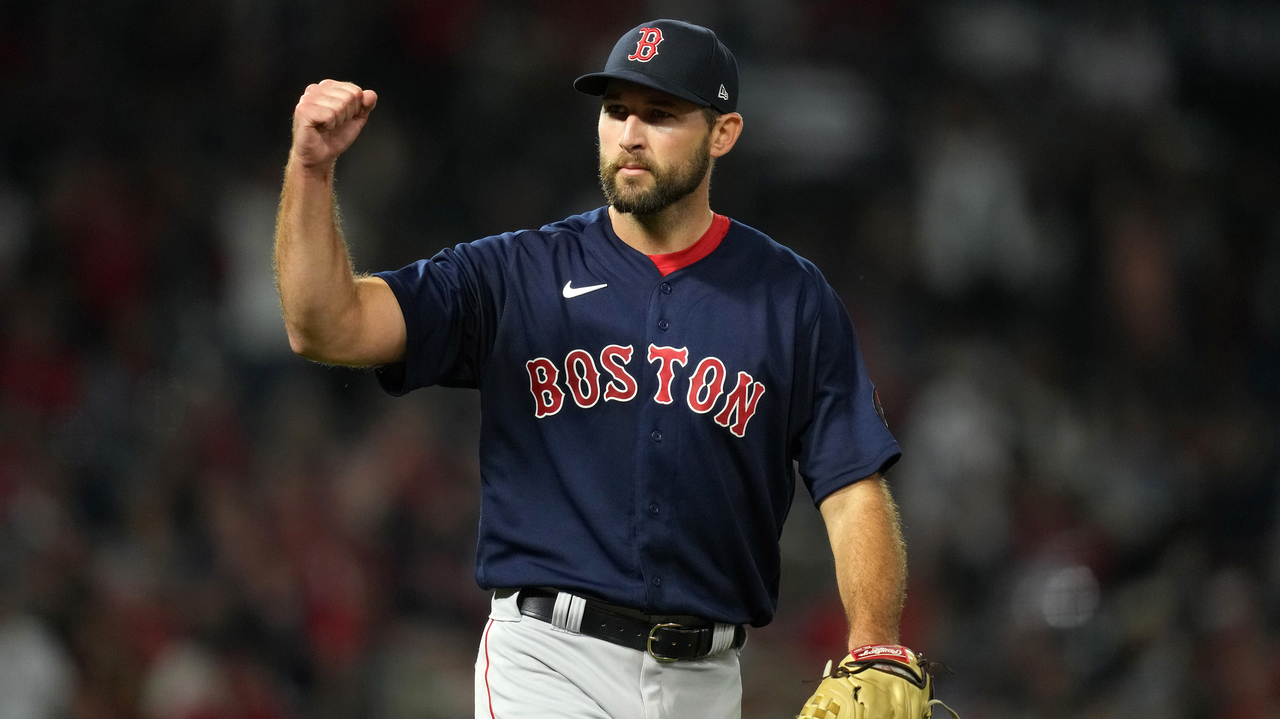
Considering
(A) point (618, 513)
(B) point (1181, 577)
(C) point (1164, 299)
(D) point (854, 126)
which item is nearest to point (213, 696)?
(A) point (618, 513)

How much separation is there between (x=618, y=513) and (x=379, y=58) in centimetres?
539

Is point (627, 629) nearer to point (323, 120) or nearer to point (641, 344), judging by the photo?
point (641, 344)

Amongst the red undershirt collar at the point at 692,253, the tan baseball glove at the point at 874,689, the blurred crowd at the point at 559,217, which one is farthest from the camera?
the blurred crowd at the point at 559,217

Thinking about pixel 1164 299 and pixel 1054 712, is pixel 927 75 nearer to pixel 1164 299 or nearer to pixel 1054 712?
pixel 1164 299

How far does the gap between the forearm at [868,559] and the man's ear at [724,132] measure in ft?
2.48

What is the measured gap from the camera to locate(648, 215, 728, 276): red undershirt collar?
116 inches

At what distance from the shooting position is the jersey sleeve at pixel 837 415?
2.84 metres

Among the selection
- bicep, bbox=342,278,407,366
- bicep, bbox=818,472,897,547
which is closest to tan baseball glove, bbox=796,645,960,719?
bicep, bbox=818,472,897,547

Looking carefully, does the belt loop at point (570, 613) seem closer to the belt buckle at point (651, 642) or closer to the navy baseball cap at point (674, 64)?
the belt buckle at point (651, 642)

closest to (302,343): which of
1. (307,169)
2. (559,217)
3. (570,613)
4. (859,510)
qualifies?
(307,169)

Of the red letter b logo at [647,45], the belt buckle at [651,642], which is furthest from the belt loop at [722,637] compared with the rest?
the red letter b logo at [647,45]

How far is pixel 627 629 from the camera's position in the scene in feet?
8.99

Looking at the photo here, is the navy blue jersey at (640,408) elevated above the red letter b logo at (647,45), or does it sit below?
below

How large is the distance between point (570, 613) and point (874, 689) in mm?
585
